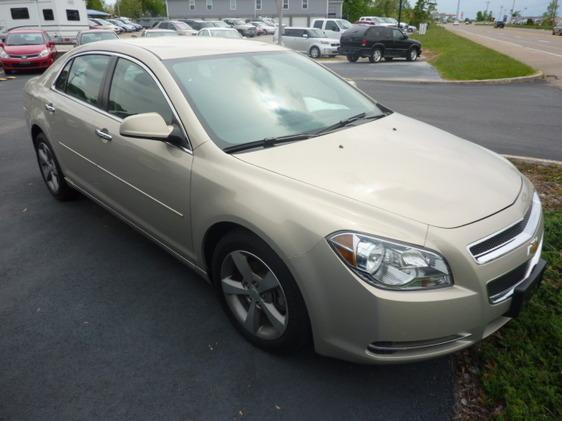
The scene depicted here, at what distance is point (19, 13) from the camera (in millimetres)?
27547

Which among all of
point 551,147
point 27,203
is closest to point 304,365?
point 27,203

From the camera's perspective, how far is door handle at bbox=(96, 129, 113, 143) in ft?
11.2

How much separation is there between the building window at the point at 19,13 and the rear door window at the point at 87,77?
28392 millimetres

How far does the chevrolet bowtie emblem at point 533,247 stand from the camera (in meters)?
2.35

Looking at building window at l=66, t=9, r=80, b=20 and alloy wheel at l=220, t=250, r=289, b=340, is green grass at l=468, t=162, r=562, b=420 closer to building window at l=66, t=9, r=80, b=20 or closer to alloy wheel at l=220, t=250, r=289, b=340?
alloy wheel at l=220, t=250, r=289, b=340

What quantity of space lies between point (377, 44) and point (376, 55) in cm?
50

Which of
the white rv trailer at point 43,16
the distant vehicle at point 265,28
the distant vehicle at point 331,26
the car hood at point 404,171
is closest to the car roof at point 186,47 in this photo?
the car hood at point 404,171

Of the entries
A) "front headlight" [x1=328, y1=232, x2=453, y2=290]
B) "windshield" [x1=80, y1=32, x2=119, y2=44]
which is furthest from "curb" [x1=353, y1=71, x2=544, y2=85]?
"front headlight" [x1=328, y1=232, x2=453, y2=290]

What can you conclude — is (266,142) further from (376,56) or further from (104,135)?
(376,56)

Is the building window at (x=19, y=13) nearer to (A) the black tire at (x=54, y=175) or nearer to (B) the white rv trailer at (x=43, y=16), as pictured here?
(B) the white rv trailer at (x=43, y=16)

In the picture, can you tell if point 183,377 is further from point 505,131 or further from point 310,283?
point 505,131

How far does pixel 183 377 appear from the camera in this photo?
2.56m

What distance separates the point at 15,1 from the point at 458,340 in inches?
1282

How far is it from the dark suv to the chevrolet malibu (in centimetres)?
1951
